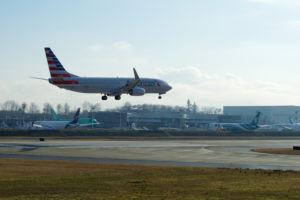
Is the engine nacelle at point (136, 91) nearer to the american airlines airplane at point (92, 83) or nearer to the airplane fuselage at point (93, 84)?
the american airlines airplane at point (92, 83)

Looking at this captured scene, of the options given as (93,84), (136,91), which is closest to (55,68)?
(93,84)

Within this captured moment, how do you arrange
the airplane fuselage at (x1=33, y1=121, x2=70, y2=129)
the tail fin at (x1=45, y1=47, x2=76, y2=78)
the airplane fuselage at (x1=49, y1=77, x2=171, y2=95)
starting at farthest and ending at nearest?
1. the airplane fuselage at (x1=33, y1=121, x2=70, y2=129)
2. the tail fin at (x1=45, y1=47, x2=76, y2=78)
3. the airplane fuselage at (x1=49, y1=77, x2=171, y2=95)

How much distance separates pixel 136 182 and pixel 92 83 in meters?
49.8

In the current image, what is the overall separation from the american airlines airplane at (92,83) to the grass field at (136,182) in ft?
120

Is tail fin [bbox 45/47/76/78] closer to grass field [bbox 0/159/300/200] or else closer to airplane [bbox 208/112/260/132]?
grass field [bbox 0/159/300/200]

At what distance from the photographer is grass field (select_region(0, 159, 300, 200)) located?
91.5ft

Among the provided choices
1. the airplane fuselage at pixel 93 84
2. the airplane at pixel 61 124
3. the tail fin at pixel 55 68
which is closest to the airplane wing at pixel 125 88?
the airplane fuselage at pixel 93 84

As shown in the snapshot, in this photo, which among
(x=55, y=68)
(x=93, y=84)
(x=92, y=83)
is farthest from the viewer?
(x=93, y=84)

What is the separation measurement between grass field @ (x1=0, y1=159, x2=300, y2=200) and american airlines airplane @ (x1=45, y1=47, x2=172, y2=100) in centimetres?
3669

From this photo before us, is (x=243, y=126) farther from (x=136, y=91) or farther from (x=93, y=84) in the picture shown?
(x=93, y=84)

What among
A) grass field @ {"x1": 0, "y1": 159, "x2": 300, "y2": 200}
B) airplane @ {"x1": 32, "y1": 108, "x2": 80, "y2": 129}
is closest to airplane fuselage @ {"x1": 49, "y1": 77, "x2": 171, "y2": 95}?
Result: grass field @ {"x1": 0, "y1": 159, "x2": 300, "y2": 200}

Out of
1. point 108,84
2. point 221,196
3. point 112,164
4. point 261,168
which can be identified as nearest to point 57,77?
point 108,84

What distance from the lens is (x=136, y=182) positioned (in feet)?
109

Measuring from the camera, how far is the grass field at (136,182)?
27.9 m
